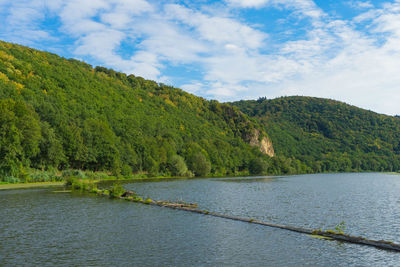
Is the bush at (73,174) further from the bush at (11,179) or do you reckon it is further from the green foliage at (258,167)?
the green foliage at (258,167)

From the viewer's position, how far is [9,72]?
107 metres

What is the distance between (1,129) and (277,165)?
496ft

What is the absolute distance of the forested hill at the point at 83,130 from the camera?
71.3 meters

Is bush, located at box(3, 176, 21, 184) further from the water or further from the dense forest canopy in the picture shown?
the water

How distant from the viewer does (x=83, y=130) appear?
95125mm

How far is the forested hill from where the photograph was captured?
7131cm

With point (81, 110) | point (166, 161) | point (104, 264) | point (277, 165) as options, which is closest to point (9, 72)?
point (81, 110)

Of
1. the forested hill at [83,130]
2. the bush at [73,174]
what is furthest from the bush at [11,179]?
the bush at [73,174]

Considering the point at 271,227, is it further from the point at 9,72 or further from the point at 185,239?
the point at 9,72

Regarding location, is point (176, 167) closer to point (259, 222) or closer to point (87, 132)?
point (87, 132)

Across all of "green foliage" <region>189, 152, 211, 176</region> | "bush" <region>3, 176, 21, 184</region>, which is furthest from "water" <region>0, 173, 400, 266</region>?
"green foliage" <region>189, 152, 211, 176</region>

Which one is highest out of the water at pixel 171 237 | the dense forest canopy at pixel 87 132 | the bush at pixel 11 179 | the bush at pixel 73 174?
the dense forest canopy at pixel 87 132

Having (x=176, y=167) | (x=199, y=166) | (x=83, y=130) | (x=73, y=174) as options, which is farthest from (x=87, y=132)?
(x=199, y=166)

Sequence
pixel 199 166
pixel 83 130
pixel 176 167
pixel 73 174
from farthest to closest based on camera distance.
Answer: pixel 199 166, pixel 176 167, pixel 83 130, pixel 73 174
